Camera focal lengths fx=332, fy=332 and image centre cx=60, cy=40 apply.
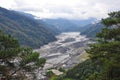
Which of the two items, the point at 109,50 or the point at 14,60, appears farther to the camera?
the point at 14,60

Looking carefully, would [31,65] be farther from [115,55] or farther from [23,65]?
[115,55]

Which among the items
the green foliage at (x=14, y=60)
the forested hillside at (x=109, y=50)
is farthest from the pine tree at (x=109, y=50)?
the green foliage at (x=14, y=60)

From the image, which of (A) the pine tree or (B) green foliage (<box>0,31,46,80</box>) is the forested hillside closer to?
(A) the pine tree

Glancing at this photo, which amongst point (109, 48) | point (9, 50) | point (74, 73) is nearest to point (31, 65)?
point (9, 50)

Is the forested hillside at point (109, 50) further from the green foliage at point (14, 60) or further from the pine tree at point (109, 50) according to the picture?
the green foliage at point (14, 60)

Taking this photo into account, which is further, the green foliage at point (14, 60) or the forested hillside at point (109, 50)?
the green foliage at point (14, 60)

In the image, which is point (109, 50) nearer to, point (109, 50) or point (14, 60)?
point (109, 50)

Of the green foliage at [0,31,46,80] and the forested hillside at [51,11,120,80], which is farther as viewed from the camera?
the green foliage at [0,31,46,80]

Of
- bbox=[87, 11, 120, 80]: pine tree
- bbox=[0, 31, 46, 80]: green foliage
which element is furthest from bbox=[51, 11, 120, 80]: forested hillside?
bbox=[0, 31, 46, 80]: green foliage

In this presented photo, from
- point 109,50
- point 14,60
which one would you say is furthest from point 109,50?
point 14,60
